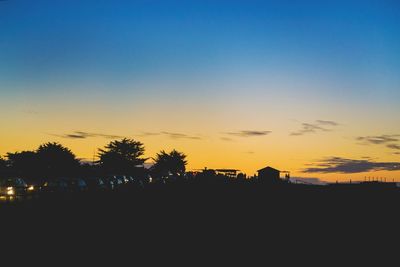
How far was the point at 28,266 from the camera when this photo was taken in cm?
878

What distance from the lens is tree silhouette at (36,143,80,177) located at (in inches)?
4210

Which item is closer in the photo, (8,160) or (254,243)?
(254,243)

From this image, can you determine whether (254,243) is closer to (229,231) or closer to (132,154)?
(229,231)

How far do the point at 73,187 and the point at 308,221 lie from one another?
77.5 feet

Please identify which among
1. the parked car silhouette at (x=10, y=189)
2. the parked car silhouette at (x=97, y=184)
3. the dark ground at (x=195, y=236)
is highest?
the parked car silhouette at (x=97, y=184)

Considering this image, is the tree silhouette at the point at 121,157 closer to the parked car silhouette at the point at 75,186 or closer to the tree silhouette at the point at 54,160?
the tree silhouette at the point at 54,160

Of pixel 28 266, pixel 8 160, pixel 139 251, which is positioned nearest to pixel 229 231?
pixel 139 251

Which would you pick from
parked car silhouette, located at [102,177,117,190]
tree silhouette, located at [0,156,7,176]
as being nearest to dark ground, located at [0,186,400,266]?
parked car silhouette, located at [102,177,117,190]

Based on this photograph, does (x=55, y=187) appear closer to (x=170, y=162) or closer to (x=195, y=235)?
(x=195, y=235)

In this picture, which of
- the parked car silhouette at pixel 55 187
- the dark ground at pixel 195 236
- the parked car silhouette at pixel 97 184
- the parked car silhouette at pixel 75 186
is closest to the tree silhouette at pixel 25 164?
the parked car silhouette at pixel 97 184

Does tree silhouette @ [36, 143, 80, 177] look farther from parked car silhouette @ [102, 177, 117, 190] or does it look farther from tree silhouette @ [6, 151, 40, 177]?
parked car silhouette @ [102, 177, 117, 190]

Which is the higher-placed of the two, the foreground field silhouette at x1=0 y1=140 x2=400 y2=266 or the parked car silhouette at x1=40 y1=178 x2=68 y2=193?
the parked car silhouette at x1=40 y1=178 x2=68 y2=193

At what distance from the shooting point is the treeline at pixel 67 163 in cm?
10550

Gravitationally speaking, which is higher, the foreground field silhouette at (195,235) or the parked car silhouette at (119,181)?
the parked car silhouette at (119,181)
